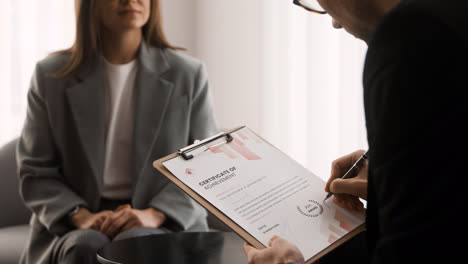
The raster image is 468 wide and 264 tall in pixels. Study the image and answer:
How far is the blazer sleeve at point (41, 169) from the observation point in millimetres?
1742

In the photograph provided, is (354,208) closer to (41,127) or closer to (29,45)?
(41,127)

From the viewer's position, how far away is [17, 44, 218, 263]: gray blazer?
1789 millimetres

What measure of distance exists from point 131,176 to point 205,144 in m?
0.79

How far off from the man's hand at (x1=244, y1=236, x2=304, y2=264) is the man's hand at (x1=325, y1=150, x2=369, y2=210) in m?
0.18

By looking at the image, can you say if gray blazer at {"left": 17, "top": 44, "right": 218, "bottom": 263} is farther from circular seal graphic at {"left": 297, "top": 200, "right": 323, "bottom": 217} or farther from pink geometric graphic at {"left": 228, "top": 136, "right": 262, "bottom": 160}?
circular seal graphic at {"left": 297, "top": 200, "right": 323, "bottom": 217}

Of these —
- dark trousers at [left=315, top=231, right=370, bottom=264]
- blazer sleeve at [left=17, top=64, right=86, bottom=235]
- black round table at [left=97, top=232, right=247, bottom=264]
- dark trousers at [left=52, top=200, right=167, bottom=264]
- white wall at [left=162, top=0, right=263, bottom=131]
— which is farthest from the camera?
white wall at [left=162, top=0, right=263, bottom=131]

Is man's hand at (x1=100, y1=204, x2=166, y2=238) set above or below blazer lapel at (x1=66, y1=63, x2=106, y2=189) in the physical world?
below

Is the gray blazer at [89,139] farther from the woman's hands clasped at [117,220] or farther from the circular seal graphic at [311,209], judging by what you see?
the circular seal graphic at [311,209]

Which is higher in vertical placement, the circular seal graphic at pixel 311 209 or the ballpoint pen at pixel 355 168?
the ballpoint pen at pixel 355 168

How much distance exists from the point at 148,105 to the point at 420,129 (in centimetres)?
134

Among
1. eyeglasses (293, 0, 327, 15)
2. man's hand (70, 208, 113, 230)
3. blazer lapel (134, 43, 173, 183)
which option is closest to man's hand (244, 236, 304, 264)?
eyeglasses (293, 0, 327, 15)

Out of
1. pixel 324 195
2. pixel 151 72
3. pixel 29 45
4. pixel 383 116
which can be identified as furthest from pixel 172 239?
pixel 29 45

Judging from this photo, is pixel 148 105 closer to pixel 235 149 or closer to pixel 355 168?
pixel 235 149

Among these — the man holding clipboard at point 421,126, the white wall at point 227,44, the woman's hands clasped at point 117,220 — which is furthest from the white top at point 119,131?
the white wall at point 227,44
